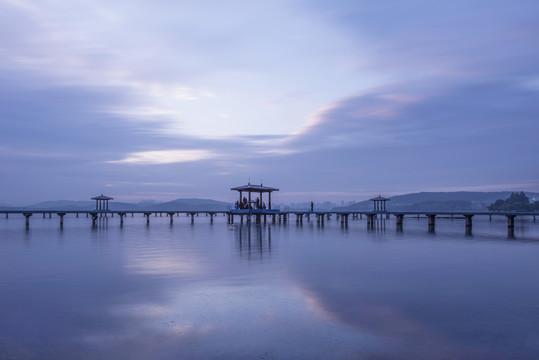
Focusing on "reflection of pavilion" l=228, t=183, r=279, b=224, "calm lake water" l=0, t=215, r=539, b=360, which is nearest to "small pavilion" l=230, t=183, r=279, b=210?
"reflection of pavilion" l=228, t=183, r=279, b=224

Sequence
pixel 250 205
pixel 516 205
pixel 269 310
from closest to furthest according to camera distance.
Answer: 1. pixel 269 310
2. pixel 250 205
3. pixel 516 205

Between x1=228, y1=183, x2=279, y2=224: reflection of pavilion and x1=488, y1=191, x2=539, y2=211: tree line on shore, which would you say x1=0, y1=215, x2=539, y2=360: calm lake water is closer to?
x1=228, y1=183, x2=279, y2=224: reflection of pavilion

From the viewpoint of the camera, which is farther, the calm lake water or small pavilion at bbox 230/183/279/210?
small pavilion at bbox 230/183/279/210

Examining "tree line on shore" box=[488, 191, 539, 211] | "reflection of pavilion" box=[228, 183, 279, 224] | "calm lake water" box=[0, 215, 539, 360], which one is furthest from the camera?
"tree line on shore" box=[488, 191, 539, 211]

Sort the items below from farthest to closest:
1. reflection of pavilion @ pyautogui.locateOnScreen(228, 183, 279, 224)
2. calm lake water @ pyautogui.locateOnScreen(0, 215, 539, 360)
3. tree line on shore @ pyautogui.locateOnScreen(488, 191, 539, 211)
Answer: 1. tree line on shore @ pyautogui.locateOnScreen(488, 191, 539, 211)
2. reflection of pavilion @ pyautogui.locateOnScreen(228, 183, 279, 224)
3. calm lake water @ pyautogui.locateOnScreen(0, 215, 539, 360)

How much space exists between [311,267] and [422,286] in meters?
5.18

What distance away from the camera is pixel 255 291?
40.2ft

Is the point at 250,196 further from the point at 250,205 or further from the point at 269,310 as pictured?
the point at 269,310

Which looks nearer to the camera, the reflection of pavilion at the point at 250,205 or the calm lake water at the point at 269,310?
the calm lake water at the point at 269,310

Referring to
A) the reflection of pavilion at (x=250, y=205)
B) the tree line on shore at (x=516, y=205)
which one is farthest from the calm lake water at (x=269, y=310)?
the tree line on shore at (x=516, y=205)

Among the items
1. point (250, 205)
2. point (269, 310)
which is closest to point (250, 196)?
point (250, 205)

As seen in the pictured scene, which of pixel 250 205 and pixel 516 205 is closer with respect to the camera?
pixel 250 205

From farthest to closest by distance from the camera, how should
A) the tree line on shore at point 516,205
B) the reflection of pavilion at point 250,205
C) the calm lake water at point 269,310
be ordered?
the tree line on shore at point 516,205
the reflection of pavilion at point 250,205
the calm lake water at point 269,310

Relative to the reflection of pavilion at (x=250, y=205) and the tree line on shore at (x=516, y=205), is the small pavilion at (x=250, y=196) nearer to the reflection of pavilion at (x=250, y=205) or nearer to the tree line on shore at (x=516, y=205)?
the reflection of pavilion at (x=250, y=205)
